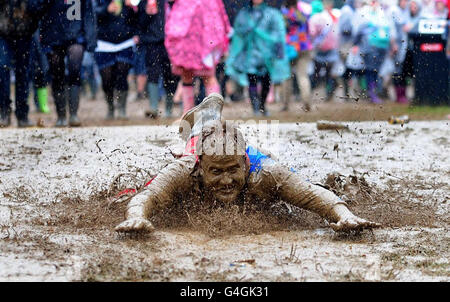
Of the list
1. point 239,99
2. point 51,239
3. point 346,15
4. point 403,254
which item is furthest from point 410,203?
point 239,99

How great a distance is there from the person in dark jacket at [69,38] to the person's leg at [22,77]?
26 centimetres

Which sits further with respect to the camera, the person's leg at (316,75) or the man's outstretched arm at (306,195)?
the person's leg at (316,75)

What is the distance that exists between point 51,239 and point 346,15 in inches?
406

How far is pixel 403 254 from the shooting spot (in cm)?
471

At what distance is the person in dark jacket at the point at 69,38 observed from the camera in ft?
32.5

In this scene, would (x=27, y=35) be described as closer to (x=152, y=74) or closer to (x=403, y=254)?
(x=152, y=74)

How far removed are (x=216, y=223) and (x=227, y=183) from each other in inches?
10.9

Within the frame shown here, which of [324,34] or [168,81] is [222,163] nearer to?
[168,81]

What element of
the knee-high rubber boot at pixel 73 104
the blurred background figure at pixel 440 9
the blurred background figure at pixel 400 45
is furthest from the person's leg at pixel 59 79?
the blurred background figure at pixel 440 9

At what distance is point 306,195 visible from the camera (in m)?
5.31

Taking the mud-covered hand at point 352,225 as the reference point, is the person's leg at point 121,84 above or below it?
above

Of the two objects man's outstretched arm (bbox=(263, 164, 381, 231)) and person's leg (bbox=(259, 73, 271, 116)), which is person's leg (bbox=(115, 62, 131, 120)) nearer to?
person's leg (bbox=(259, 73, 271, 116))

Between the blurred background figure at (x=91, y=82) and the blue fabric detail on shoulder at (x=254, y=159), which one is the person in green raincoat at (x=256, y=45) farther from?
the blue fabric detail on shoulder at (x=254, y=159)
